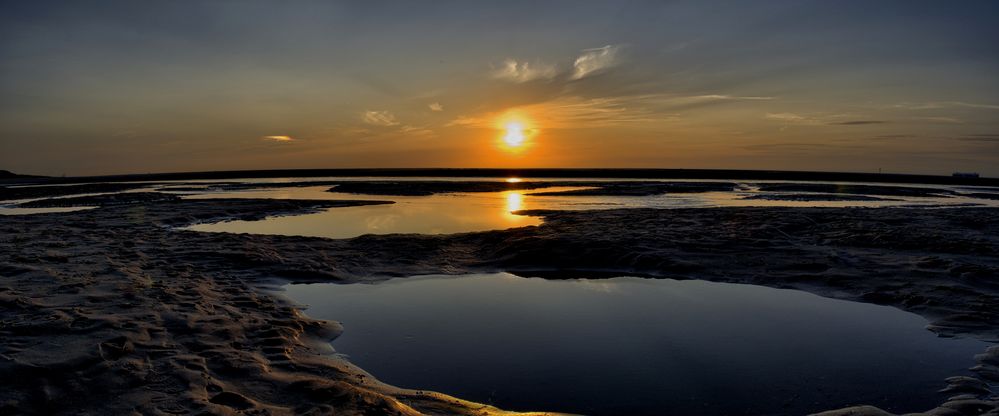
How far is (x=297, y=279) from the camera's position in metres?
11.9

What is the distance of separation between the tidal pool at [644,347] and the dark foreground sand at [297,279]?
472 mm

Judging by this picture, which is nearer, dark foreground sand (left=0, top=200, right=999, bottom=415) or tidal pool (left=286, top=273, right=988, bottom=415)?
dark foreground sand (left=0, top=200, right=999, bottom=415)

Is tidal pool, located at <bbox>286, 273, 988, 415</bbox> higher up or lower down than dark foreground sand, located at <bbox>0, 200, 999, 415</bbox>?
lower down

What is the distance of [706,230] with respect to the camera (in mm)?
17781

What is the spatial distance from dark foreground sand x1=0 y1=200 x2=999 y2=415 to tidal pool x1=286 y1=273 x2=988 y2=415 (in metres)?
0.47

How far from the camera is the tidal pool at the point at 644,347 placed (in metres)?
5.68

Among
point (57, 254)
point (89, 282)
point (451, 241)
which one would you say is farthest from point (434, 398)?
point (57, 254)

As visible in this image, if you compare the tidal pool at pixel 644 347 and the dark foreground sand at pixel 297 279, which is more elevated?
the dark foreground sand at pixel 297 279

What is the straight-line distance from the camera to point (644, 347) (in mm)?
7270

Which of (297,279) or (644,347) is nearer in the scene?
(644,347)

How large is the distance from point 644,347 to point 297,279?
7762 mm

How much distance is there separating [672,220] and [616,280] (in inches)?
381

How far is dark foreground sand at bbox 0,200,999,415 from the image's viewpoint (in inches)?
216

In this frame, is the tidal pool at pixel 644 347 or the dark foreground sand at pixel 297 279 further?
the tidal pool at pixel 644 347
